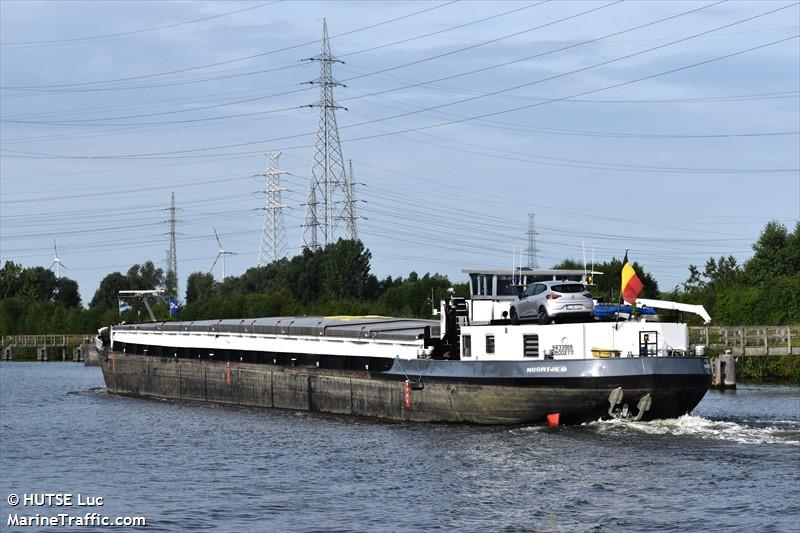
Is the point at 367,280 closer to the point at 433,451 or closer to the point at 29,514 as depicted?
the point at 433,451

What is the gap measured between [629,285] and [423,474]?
10457 mm

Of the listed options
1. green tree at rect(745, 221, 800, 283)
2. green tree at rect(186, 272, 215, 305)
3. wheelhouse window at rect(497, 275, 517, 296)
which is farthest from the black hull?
green tree at rect(186, 272, 215, 305)

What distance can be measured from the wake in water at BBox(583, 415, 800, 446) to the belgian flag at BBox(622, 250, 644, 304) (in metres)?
4.25

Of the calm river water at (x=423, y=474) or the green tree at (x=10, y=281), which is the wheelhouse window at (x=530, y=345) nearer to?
the calm river water at (x=423, y=474)

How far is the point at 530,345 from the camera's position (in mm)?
45094

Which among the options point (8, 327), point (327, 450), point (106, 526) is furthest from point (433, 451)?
point (8, 327)

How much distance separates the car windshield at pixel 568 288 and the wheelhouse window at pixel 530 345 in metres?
1.84

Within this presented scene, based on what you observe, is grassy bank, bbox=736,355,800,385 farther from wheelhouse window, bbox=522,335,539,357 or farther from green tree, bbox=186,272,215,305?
green tree, bbox=186,272,215,305

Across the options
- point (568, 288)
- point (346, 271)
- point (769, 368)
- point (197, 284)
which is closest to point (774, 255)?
point (769, 368)

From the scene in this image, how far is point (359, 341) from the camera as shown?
178 feet

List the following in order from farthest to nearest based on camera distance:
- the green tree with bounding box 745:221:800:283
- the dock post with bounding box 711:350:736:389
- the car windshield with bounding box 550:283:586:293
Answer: the green tree with bounding box 745:221:800:283, the dock post with bounding box 711:350:736:389, the car windshield with bounding box 550:283:586:293

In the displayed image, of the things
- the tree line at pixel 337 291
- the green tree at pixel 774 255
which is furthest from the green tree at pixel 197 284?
the green tree at pixel 774 255

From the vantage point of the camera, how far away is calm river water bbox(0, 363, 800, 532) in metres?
30.6

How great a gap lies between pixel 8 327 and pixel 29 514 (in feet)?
436
